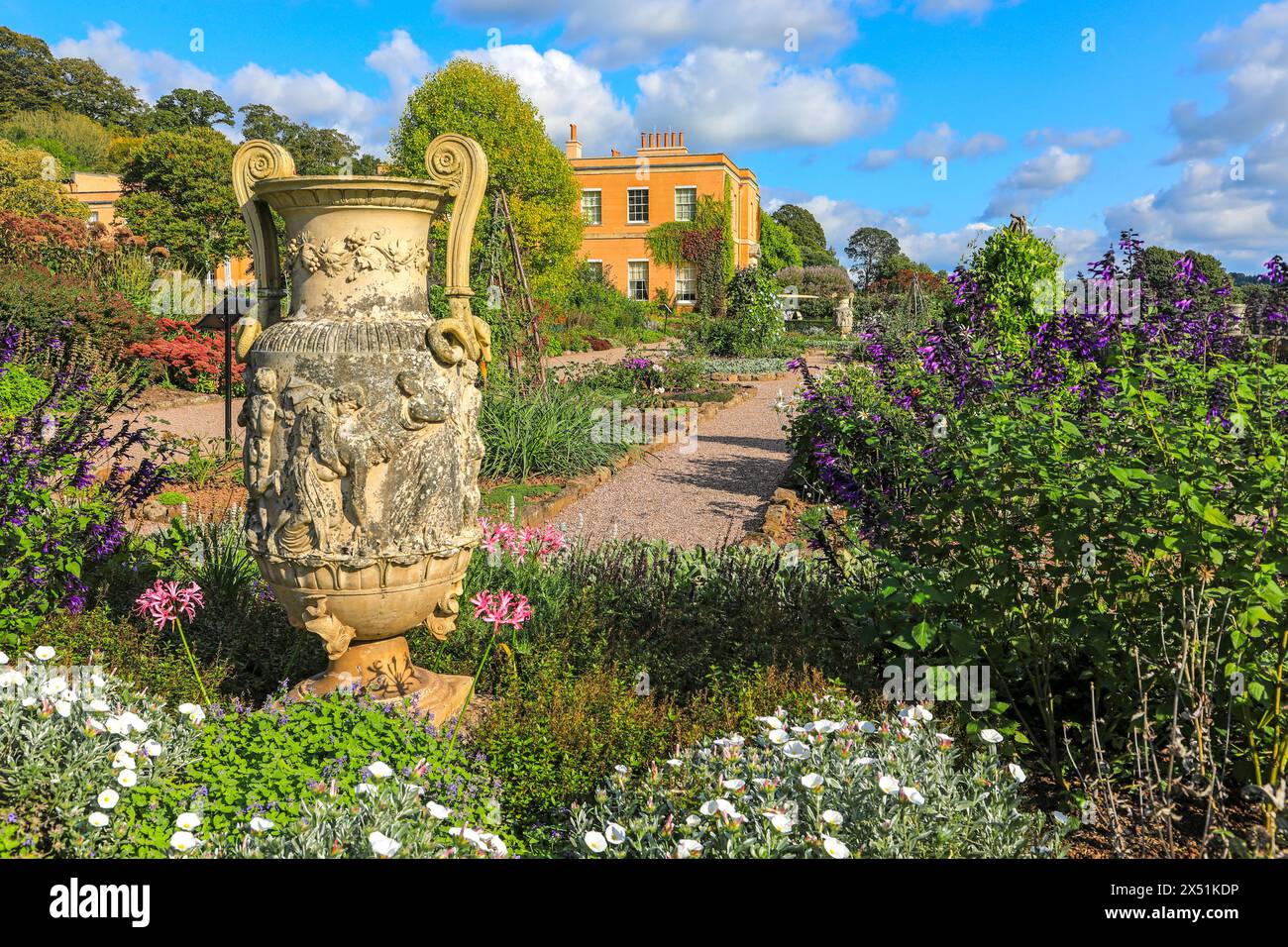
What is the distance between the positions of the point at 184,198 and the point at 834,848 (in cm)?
2689

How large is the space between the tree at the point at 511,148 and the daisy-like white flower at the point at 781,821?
21730mm

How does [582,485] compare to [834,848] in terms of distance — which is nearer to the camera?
[834,848]

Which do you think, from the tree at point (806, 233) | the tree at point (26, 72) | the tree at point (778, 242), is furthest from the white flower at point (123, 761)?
the tree at point (806, 233)

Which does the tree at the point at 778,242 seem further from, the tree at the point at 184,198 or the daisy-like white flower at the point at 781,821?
the daisy-like white flower at the point at 781,821

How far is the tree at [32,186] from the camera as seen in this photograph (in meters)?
22.3

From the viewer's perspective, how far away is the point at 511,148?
2472cm

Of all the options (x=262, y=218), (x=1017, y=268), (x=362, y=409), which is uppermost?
(x=1017, y=268)

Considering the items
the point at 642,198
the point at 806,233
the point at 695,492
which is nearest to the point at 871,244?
the point at 806,233

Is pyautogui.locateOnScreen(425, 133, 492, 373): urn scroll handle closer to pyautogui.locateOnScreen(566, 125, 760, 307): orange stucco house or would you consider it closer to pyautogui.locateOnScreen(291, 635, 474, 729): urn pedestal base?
pyautogui.locateOnScreen(291, 635, 474, 729): urn pedestal base

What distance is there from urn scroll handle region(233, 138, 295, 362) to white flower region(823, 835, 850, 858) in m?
2.75

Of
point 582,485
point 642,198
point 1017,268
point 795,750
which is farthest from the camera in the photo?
point 642,198

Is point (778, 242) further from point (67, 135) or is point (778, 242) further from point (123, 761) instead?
point (123, 761)

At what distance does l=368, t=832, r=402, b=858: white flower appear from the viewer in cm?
207

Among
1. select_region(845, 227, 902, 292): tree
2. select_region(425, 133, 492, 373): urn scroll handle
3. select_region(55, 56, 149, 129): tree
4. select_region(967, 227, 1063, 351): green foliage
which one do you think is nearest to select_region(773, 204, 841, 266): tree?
select_region(845, 227, 902, 292): tree
